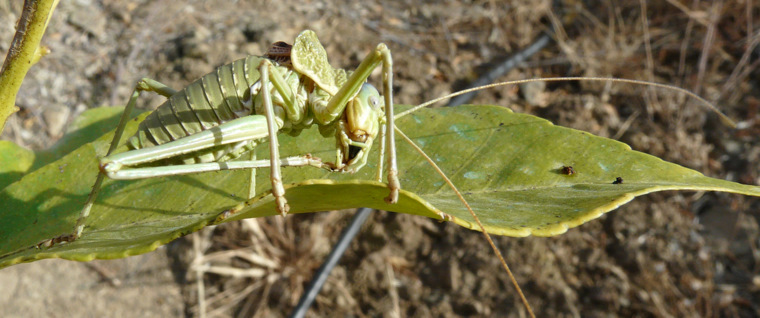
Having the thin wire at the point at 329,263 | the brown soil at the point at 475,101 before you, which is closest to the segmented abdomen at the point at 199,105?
the thin wire at the point at 329,263

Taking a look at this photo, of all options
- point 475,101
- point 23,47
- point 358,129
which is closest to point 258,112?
point 358,129

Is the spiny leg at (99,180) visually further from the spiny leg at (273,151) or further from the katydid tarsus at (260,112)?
the spiny leg at (273,151)

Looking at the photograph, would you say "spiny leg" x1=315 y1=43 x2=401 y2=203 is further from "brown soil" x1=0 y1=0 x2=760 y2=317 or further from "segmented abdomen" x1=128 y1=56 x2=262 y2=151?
"brown soil" x1=0 y1=0 x2=760 y2=317

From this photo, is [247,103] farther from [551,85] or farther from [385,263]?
[551,85]

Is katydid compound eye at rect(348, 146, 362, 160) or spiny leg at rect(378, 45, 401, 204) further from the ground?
spiny leg at rect(378, 45, 401, 204)

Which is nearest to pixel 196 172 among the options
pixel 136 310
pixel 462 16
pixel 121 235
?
pixel 121 235

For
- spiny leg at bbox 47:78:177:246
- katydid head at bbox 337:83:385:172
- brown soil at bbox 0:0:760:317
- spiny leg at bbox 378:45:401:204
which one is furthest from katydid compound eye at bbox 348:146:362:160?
brown soil at bbox 0:0:760:317

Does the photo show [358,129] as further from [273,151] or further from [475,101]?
[475,101]
